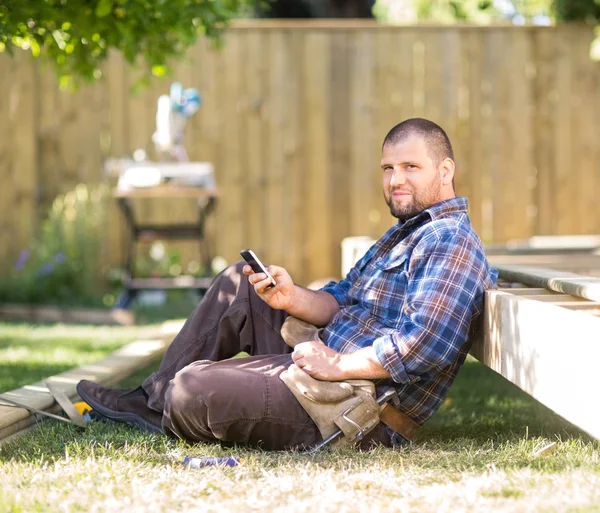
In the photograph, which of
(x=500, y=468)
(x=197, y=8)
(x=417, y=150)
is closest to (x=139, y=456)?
(x=500, y=468)

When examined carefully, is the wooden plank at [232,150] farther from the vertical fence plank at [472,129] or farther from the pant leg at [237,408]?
the pant leg at [237,408]

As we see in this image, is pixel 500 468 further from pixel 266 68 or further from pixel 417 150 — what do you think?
pixel 266 68

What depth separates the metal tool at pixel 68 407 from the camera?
2979 mm

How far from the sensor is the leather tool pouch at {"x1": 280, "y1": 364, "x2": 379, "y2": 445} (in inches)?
102

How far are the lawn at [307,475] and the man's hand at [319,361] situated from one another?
221mm

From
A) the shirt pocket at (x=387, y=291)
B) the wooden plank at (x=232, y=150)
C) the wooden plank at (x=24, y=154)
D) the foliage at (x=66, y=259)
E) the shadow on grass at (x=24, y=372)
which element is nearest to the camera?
the shirt pocket at (x=387, y=291)

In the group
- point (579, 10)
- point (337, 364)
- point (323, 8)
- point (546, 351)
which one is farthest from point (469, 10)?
point (546, 351)

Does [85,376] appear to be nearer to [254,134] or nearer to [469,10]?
[254,134]

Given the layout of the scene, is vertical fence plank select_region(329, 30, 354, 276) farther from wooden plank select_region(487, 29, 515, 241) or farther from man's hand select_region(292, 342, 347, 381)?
man's hand select_region(292, 342, 347, 381)

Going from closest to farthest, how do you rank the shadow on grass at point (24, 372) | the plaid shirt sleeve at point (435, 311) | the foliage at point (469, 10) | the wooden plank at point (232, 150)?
the plaid shirt sleeve at point (435, 311)
the shadow on grass at point (24, 372)
the wooden plank at point (232, 150)
the foliage at point (469, 10)

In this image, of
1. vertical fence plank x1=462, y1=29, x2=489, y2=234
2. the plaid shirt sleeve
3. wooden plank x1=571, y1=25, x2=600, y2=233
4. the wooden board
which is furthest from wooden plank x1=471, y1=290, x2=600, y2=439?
wooden plank x1=571, y1=25, x2=600, y2=233

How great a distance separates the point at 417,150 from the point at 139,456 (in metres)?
1.23

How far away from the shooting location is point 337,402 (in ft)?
8.52

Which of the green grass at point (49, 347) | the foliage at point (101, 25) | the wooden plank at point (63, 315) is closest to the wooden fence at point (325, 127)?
the wooden plank at point (63, 315)
